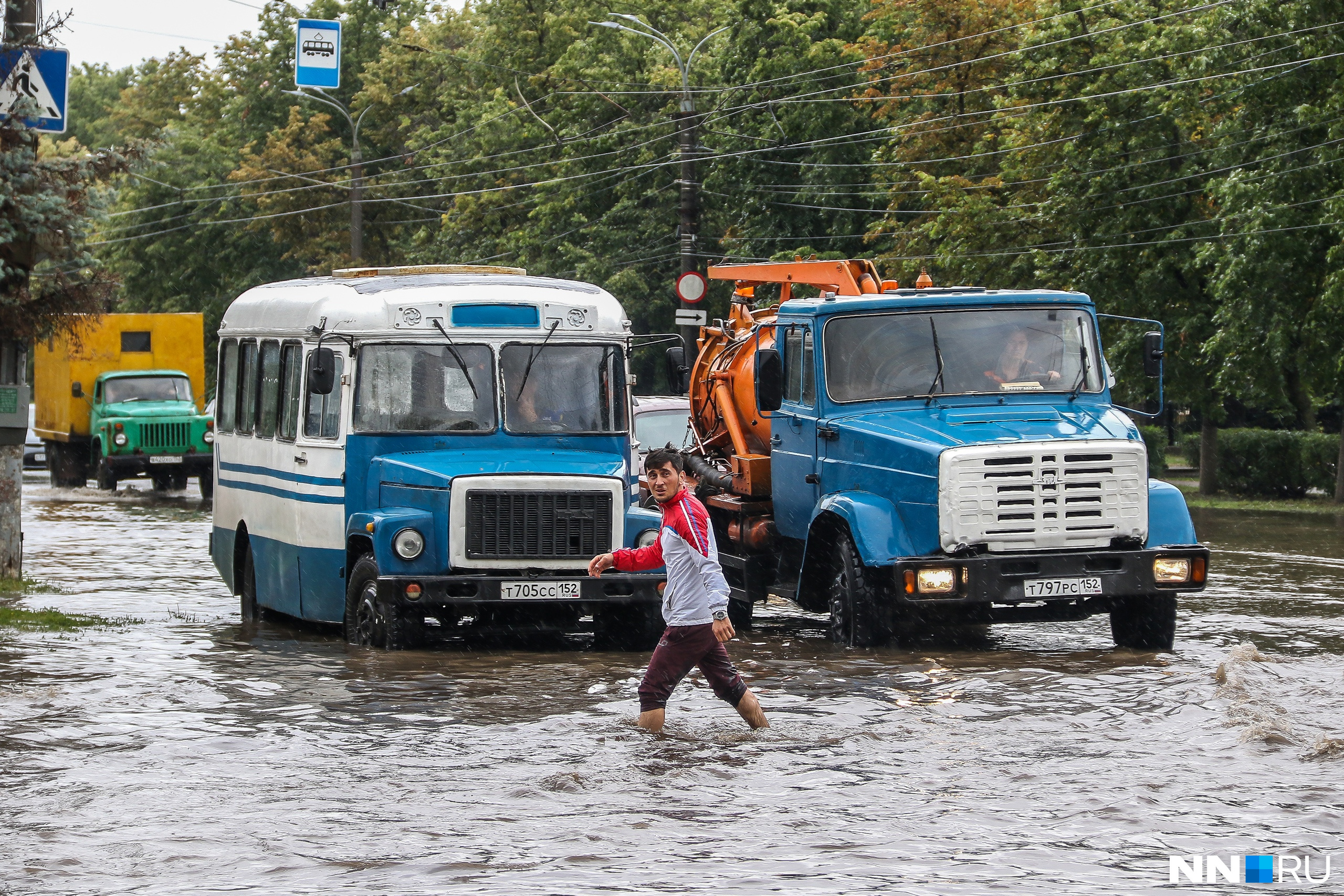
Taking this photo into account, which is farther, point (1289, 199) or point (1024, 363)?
point (1289, 199)

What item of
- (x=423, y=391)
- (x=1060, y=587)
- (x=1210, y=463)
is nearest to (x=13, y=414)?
(x=423, y=391)

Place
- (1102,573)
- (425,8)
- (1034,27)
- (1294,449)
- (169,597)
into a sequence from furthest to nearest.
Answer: (425,8), (1034,27), (1294,449), (169,597), (1102,573)

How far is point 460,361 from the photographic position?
1455cm

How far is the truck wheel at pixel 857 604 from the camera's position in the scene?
13.9m

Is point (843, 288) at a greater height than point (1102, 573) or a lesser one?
greater

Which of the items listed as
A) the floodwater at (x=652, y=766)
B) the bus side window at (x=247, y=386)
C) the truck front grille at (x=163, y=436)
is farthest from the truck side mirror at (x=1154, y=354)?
the truck front grille at (x=163, y=436)

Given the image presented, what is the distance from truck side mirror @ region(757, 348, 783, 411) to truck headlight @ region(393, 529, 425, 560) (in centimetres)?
325

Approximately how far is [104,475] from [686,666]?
89.5 ft

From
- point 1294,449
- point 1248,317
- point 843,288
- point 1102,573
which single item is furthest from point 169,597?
point 1294,449

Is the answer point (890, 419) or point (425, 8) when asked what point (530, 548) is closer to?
point (890, 419)

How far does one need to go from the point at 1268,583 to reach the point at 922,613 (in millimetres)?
6924

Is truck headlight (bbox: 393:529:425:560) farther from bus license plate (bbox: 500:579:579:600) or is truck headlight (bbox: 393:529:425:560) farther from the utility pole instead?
the utility pole

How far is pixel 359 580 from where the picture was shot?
14.0 m

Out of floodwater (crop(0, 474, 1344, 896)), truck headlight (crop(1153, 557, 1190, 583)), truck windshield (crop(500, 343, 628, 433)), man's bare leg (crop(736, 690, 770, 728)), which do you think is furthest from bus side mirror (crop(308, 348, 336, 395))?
truck headlight (crop(1153, 557, 1190, 583))
